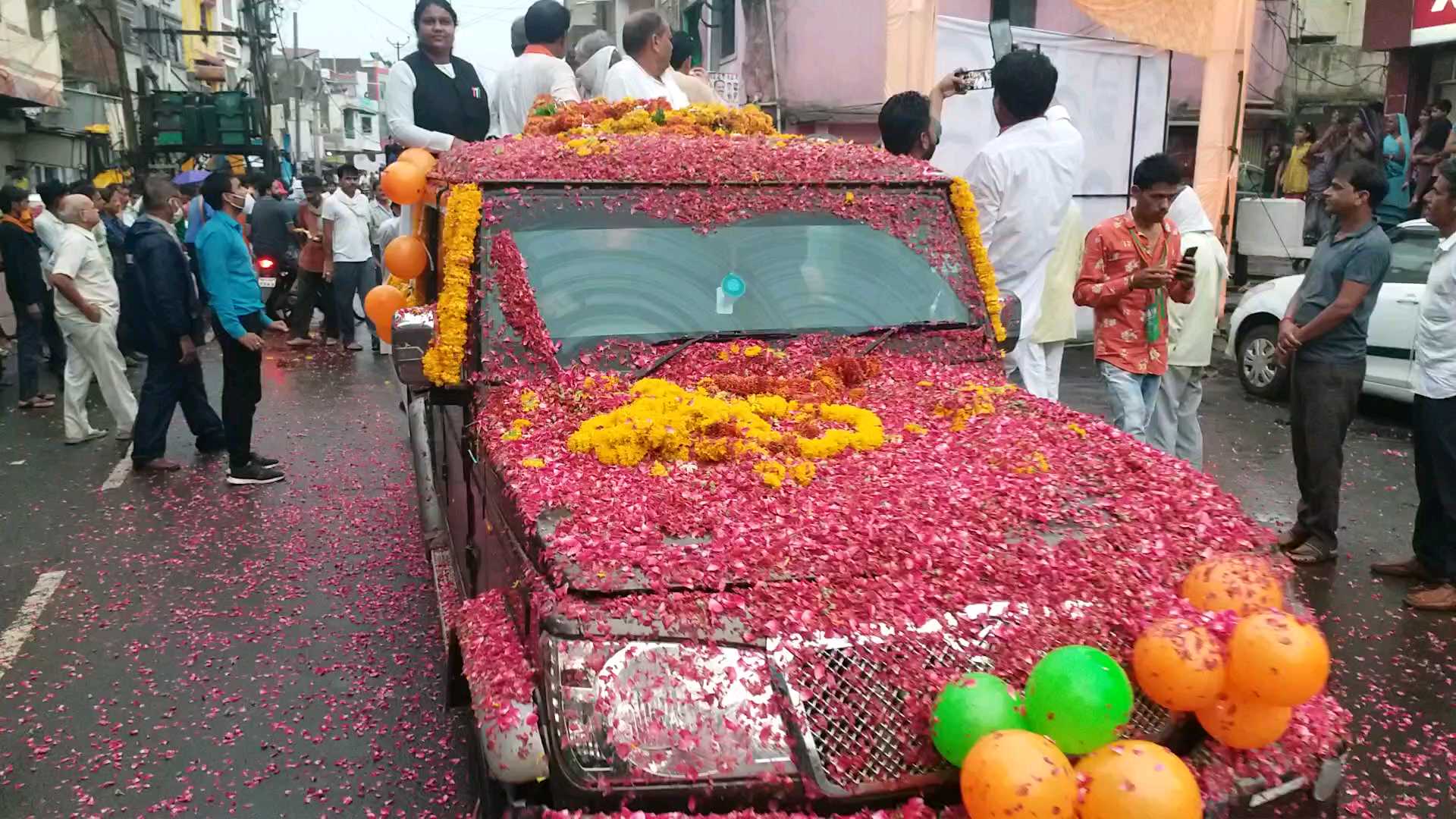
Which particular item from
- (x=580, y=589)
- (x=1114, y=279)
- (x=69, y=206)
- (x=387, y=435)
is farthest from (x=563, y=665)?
(x=69, y=206)

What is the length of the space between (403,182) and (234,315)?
2933 mm

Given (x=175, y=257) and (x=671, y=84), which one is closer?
(x=671, y=84)

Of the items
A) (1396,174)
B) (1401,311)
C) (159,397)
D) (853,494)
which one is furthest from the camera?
(1396,174)

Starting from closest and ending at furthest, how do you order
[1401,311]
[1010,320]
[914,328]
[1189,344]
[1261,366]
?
[914,328], [1010,320], [1189,344], [1401,311], [1261,366]

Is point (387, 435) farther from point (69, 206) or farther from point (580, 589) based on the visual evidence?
point (580, 589)

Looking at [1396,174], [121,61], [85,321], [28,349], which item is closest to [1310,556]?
[85,321]

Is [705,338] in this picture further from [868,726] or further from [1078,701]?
[1078,701]

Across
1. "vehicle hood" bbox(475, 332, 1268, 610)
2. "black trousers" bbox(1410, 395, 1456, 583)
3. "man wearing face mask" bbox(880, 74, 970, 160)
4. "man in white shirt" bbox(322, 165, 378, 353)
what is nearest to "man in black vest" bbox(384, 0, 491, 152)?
"man wearing face mask" bbox(880, 74, 970, 160)

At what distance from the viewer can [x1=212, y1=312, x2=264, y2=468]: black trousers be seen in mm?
7539

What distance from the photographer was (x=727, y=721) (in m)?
2.24

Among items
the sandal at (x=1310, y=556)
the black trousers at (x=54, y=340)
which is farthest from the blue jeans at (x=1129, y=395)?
the black trousers at (x=54, y=340)

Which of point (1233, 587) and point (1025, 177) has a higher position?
point (1025, 177)

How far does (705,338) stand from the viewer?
3.73 meters

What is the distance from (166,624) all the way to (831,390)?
346cm
